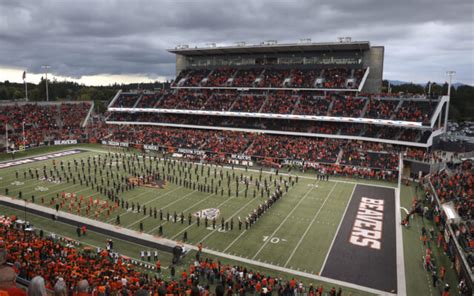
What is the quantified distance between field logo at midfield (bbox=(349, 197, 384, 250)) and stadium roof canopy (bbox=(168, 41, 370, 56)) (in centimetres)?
2798

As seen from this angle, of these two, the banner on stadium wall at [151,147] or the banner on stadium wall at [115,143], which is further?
the banner on stadium wall at [115,143]

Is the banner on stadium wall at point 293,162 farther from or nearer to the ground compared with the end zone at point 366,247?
farther from the ground

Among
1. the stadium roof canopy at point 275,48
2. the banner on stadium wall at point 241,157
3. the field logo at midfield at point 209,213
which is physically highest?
the stadium roof canopy at point 275,48

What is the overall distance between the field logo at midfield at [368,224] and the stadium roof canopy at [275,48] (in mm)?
27975

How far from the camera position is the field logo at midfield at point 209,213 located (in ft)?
74.4

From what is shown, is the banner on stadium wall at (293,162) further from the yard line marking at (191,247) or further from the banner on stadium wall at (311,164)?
the yard line marking at (191,247)

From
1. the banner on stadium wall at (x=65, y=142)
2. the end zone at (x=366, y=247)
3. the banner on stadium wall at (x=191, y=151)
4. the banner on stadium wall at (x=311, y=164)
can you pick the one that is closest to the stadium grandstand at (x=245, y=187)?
the end zone at (x=366, y=247)

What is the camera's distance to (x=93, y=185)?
95.4 ft

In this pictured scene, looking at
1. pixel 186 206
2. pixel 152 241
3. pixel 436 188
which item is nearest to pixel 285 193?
pixel 186 206

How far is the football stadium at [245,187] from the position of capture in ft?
49.1

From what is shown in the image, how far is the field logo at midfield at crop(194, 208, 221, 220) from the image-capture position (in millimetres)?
22688

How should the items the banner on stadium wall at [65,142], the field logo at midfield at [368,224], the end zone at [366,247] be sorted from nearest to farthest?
the end zone at [366,247] → the field logo at midfield at [368,224] → the banner on stadium wall at [65,142]

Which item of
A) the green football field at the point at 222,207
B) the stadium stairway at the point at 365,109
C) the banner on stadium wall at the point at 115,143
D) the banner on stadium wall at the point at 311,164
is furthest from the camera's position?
the banner on stadium wall at the point at 115,143

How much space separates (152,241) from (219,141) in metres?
27.2
